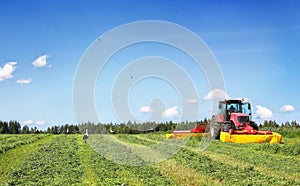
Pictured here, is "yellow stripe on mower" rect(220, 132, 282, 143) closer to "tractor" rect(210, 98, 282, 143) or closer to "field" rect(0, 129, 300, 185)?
"tractor" rect(210, 98, 282, 143)

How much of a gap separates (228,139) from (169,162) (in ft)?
29.3

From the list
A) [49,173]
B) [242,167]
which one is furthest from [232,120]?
[49,173]

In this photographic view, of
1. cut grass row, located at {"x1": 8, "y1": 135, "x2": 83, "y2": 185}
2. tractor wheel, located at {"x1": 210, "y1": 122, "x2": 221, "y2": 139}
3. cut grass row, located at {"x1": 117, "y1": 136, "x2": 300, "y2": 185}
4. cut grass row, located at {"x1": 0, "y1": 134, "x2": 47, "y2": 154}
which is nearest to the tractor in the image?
tractor wheel, located at {"x1": 210, "y1": 122, "x2": 221, "y2": 139}

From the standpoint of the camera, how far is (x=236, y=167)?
13.9 m

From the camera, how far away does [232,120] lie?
26.0 m

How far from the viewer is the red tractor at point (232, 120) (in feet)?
81.9

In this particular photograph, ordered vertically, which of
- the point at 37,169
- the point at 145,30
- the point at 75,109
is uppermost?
the point at 145,30

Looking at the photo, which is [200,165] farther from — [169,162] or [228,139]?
[228,139]

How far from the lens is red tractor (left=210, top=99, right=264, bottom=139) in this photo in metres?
25.0

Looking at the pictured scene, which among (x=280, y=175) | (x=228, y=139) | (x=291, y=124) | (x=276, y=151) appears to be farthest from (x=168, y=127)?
(x=280, y=175)

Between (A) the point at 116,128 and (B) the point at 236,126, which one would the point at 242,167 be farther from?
(A) the point at 116,128

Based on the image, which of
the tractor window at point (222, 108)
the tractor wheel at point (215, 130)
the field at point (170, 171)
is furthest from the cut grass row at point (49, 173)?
the tractor window at point (222, 108)

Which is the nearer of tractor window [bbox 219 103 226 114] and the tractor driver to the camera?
the tractor driver

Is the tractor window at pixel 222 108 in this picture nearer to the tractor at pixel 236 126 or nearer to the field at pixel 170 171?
the tractor at pixel 236 126
